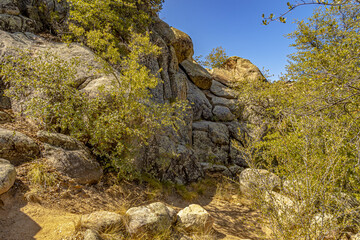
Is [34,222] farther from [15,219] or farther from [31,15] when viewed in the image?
[31,15]

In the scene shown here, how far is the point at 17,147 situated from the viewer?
564cm

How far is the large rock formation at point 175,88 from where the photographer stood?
887 cm

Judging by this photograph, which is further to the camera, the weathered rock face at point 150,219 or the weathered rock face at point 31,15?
the weathered rock face at point 31,15

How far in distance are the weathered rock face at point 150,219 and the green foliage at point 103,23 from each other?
239 inches

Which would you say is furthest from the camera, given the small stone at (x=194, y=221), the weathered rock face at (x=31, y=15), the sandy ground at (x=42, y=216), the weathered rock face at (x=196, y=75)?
the weathered rock face at (x=196, y=75)

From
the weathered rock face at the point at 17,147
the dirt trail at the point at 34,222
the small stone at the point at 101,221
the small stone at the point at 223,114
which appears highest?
the small stone at the point at 223,114

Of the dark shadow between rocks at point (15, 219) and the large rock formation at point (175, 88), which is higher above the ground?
the large rock formation at point (175, 88)

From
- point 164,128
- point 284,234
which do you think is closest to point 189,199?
point 164,128

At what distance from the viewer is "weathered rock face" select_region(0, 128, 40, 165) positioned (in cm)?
541

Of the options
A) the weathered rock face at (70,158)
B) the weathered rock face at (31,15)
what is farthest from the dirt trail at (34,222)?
the weathered rock face at (31,15)

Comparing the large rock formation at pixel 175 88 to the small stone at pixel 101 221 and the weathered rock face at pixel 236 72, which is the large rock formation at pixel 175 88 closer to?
the weathered rock face at pixel 236 72

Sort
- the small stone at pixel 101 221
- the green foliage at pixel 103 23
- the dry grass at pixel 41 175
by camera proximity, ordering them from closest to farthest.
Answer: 1. the small stone at pixel 101 221
2. the dry grass at pixel 41 175
3. the green foliage at pixel 103 23

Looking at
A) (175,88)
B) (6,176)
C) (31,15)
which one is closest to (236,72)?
(175,88)

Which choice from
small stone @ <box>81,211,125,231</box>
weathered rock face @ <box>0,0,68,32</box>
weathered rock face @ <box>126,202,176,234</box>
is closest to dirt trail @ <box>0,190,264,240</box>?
small stone @ <box>81,211,125,231</box>
